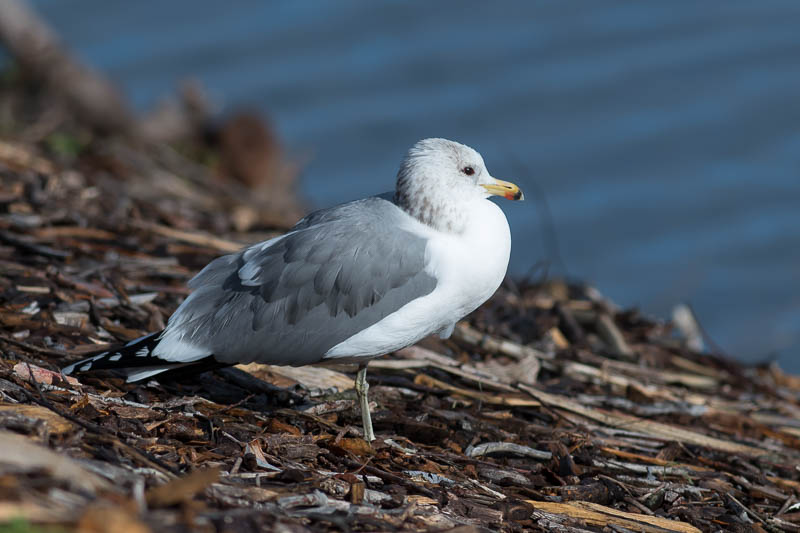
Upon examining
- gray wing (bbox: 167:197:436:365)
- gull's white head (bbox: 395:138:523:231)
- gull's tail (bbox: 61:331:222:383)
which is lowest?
gull's tail (bbox: 61:331:222:383)

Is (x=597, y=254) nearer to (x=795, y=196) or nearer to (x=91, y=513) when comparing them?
(x=795, y=196)

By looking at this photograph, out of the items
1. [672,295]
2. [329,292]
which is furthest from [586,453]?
[672,295]

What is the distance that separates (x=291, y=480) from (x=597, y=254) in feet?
22.2

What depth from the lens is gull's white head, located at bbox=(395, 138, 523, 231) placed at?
4.06 m

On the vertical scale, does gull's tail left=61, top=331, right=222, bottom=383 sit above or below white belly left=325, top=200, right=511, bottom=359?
below

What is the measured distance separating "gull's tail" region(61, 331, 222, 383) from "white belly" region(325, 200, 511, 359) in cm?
56

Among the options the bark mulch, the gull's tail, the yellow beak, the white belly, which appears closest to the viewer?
the bark mulch

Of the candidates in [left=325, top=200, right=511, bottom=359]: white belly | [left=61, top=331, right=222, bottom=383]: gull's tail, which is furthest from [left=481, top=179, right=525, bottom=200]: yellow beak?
[left=61, top=331, right=222, bottom=383]: gull's tail

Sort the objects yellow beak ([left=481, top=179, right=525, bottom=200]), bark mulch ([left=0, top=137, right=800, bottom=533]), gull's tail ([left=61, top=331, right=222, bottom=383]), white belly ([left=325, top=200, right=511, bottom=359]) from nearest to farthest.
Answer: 1. bark mulch ([left=0, top=137, right=800, bottom=533])
2. white belly ([left=325, top=200, right=511, bottom=359])
3. gull's tail ([left=61, top=331, right=222, bottom=383])
4. yellow beak ([left=481, top=179, right=525, bottom=200])

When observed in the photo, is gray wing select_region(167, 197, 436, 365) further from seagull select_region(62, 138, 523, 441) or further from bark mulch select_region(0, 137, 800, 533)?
bark mulch select_region(0, 137, 800, 533)

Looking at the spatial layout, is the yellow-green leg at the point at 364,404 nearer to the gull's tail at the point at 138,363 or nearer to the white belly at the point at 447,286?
the white belly at the point at 447,286

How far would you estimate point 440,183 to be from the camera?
4078mm

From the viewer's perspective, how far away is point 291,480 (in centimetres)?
354

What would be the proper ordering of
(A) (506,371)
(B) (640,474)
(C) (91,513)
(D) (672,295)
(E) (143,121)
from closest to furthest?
(C) (91,513) → (B) (640,474) → (A) (506,371) → (D) (672,295) → (E) (143,121)
